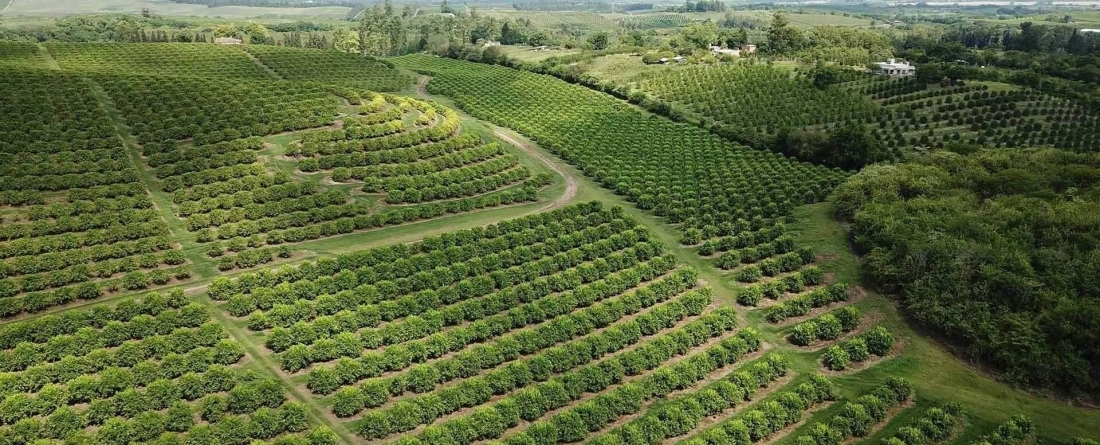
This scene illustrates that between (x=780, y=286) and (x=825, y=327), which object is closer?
(x=825, y=327)

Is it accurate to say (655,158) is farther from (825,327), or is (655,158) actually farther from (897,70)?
(897,70)

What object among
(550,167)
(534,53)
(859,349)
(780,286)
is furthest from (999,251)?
(534,53)

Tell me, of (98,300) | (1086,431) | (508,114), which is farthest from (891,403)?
(508,114)

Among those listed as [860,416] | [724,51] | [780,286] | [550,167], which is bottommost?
[860,416]

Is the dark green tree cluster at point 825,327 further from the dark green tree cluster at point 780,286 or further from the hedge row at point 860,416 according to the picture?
the hedge row at point 860,416

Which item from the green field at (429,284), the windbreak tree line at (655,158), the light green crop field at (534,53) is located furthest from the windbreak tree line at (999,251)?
the light green crop field at (534,53)
